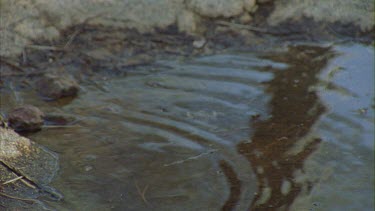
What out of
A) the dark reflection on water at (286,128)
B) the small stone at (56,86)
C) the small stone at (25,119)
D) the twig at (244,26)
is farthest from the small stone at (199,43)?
the small stone at (25,119)

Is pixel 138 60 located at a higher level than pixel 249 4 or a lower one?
lower

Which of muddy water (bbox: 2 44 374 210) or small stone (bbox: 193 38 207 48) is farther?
small stone (bbox: 193 38 207 48)

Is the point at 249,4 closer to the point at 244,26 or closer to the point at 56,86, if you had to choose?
the point at 244,26

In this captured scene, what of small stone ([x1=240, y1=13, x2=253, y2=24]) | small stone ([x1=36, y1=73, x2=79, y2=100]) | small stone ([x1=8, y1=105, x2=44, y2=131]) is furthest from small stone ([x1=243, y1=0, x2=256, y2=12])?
small stone ([x1=8, y1=105, x2=44, y2=131])

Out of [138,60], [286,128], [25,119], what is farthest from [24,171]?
[138,60]

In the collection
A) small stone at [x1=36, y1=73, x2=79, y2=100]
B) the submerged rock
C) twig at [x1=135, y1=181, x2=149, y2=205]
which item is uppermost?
small stone at [x1=36, y1=73, x2=79, y2=100]

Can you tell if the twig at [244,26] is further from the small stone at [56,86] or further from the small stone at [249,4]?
the small stone at [56,86]

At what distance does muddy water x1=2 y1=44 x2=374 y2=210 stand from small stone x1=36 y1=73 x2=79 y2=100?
0.27 feet

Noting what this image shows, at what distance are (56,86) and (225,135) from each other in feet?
4.40

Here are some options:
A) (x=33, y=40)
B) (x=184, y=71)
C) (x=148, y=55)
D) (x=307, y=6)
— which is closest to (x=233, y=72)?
(x=184, y=71)

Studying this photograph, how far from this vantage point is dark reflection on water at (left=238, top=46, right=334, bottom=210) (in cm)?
393

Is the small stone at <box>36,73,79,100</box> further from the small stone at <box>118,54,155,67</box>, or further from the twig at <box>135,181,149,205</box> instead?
the twig at <box>135,181,149,205</box>

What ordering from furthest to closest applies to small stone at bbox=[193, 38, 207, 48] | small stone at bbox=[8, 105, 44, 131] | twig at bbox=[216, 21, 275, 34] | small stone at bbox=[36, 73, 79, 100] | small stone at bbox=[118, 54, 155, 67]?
twig at bbox=[216, 21, 275, 34] < small stone at bbox=[193, 38, 207, 48] < small stone at bbox=[118, 54, 155, 67] < small stone at bbox=[36, 73, 79, 100] < small stone at bbox=[8, 105, 44, 131]

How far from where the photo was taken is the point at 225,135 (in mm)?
4582
